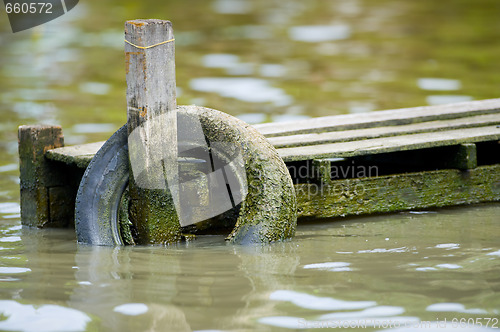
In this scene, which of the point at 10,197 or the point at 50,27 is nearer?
the point at 10,197

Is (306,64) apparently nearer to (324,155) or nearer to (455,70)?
(455,70)

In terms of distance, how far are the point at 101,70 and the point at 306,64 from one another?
145 inches

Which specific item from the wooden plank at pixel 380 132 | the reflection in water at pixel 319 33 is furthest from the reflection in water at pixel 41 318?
the reflection in water at pixel 319 33

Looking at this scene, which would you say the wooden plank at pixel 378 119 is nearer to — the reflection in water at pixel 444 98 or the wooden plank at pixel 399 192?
the wooden plank at pixel 399 192

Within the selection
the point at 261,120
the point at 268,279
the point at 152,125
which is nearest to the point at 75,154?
the point at 152,125

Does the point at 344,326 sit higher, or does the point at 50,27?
the point at 50,27

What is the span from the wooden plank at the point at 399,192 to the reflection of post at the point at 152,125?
1.13 meters

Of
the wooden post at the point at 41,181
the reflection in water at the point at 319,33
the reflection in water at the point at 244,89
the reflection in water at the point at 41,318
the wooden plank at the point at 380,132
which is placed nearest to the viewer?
the reflection in water at the point at 41,318

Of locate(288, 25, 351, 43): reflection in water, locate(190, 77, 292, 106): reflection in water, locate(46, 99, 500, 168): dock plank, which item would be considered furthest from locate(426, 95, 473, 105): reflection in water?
locate(288, 25, 351, 43): reflection in water

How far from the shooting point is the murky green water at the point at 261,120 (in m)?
4.43

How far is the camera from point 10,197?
7820 mm

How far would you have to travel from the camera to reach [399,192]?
686 centimetres

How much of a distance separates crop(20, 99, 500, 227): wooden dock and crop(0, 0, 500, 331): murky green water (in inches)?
7.0

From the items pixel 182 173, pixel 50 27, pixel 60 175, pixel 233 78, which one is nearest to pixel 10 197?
pixel 60 175
